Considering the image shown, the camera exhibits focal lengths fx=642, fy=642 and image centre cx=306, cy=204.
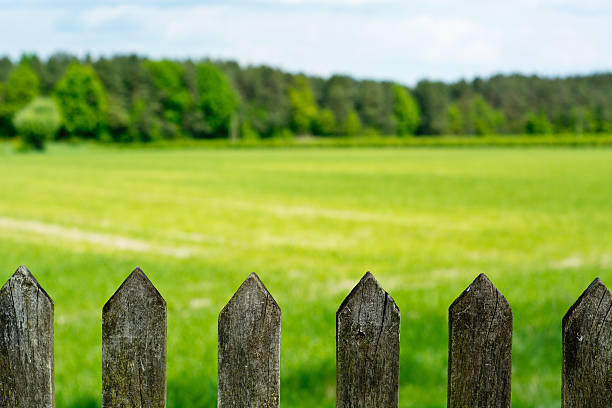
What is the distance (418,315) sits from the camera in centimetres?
661

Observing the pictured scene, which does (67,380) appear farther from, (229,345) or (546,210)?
(546,210)

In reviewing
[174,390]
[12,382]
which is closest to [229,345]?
[12,382]

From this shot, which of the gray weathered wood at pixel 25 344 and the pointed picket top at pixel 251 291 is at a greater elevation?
the pointed picket top at pixel 251 291

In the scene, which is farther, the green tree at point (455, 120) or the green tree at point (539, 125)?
the green tree at point (455, 120)

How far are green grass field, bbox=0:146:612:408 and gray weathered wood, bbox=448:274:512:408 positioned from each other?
3108mm

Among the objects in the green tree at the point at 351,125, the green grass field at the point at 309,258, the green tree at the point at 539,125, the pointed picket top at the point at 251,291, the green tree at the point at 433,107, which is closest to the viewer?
the pointed picket top at the point at 251,291

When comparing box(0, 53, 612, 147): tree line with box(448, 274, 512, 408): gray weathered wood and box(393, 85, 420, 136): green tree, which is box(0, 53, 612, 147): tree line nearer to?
box(393, 85, 420, 136): green tree

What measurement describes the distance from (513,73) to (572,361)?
13777cm

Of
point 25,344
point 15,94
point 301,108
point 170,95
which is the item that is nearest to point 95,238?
point 25,344

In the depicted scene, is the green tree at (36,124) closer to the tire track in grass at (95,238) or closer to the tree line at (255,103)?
the tree line at (255,103)

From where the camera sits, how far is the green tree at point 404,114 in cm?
11725

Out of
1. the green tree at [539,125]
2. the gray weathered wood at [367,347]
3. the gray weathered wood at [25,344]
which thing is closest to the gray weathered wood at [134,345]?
the gray weathered wood at [25,344]

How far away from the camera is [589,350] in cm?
150

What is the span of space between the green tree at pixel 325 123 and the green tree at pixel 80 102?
3625 centimetres
